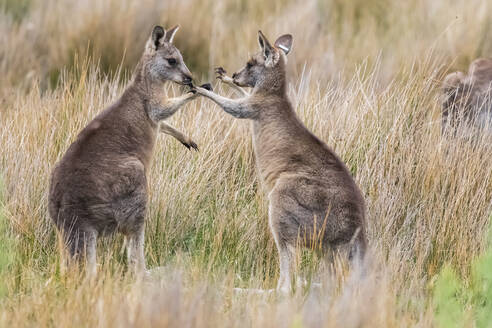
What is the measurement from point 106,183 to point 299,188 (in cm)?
115

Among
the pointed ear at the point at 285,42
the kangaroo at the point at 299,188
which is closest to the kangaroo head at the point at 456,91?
the pointed ear at the point at 285,42

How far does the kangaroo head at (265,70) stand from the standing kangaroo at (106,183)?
77cm

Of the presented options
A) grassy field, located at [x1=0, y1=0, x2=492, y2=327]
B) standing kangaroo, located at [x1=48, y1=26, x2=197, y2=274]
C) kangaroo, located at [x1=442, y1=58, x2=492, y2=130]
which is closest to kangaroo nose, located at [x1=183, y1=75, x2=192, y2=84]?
standing kangaroo, located at [x1=48, y1=26, x2=197, y2=274]

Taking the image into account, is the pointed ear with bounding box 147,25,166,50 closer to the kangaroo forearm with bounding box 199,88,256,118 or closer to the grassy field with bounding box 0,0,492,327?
the kangaroo forearm with bounding box 199,88,256,118

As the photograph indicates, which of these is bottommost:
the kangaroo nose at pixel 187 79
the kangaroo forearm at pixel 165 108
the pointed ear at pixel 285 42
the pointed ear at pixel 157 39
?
the kangaroo forearm at pixel 165 108

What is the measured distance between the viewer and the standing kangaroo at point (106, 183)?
5.08 metres

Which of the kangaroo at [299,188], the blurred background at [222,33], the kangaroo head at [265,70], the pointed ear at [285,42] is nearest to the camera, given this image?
the kangaroo at [299,188]

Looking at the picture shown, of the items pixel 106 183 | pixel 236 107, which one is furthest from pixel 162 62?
Result: pixel 106 183

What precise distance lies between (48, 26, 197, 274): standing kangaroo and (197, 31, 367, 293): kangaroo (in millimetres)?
619

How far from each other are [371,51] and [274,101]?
502 centimetres

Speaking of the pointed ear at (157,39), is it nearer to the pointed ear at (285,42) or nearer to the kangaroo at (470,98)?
the pointed ear at (285,42)

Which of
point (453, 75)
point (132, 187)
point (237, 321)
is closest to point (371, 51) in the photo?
point (453, 75)

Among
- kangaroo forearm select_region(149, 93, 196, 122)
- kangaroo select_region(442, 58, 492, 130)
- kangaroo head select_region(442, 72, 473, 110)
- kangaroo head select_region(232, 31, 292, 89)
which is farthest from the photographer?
kangaroo head select_region(442, 72, 473, 110)

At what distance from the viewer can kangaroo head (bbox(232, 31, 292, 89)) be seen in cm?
622
